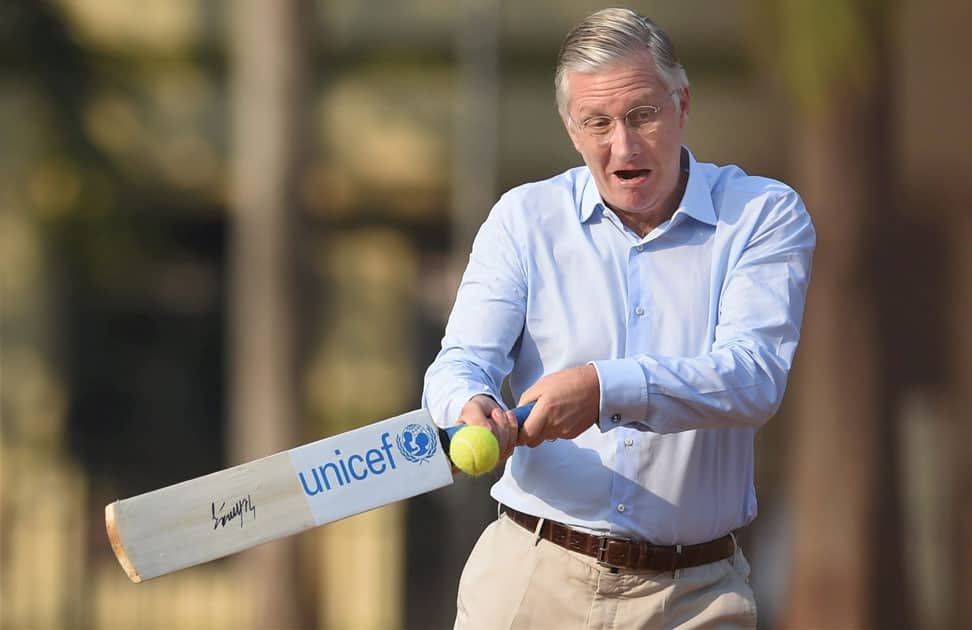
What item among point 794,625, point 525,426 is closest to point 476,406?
point 525,426

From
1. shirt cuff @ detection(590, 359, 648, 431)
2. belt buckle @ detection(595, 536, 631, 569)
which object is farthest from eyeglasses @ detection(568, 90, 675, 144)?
belt buckle @ detection(595, 536, 631, 569)

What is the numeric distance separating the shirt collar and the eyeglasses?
0.48ft

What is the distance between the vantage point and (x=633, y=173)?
3.16 m

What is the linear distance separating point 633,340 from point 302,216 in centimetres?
633

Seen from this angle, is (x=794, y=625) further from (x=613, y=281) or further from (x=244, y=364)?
(x=613, y=281)

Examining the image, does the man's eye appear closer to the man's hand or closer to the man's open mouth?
the man's open mouth

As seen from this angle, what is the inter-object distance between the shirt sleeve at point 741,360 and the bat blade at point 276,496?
378 millimetres

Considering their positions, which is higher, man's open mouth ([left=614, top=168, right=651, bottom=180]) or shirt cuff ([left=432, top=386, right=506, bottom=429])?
man's open mouth ([left=614, top=168, right=651, bottom=180])

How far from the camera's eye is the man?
3.10 m

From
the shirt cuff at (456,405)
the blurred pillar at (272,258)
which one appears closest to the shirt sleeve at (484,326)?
the shirt cuff at (456,405)

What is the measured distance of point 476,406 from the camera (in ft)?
9.64

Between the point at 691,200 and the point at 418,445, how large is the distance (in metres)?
0.74

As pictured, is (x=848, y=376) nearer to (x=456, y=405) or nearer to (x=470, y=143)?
(x=470, y=143)

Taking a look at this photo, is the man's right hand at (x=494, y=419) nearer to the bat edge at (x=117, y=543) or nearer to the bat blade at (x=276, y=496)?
the bat blade at (x=276, y=496)
